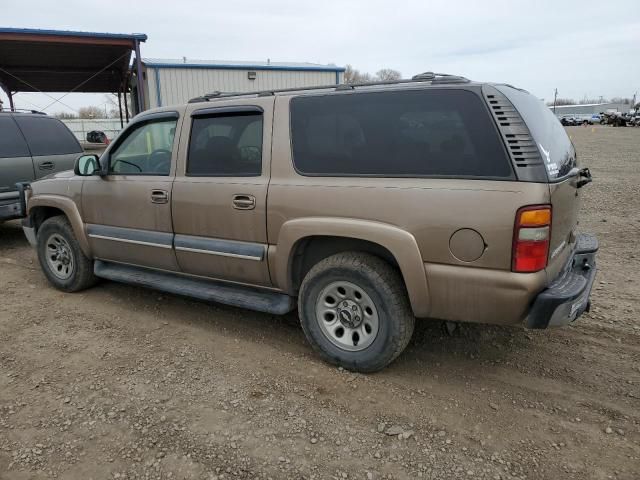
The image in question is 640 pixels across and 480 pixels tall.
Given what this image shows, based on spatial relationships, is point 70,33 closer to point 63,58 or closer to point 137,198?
point 63,58

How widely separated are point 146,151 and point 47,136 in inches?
160

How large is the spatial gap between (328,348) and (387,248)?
0.90 metres

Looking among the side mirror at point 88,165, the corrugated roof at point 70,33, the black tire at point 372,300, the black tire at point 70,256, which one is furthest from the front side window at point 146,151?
the corrugated roof at point 70,33

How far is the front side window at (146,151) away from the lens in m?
4.11

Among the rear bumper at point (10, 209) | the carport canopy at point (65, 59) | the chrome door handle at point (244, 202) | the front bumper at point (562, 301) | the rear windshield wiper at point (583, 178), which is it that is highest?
the carport canopy at point (65, 59)

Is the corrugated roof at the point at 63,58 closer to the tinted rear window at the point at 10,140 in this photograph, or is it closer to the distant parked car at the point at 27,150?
the distant parked car at the point at 27,150

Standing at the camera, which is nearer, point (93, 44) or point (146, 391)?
point (146, 391)

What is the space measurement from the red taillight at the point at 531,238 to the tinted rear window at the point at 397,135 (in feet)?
0.83

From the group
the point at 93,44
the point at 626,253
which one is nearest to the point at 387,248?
the point at 626,253

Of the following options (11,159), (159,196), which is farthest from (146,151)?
(11,159)

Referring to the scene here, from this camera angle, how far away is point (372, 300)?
3164 mm

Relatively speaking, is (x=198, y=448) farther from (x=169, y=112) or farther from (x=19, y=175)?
(x=19, y=175)

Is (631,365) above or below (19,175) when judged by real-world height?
below

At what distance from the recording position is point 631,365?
3.37 metres
